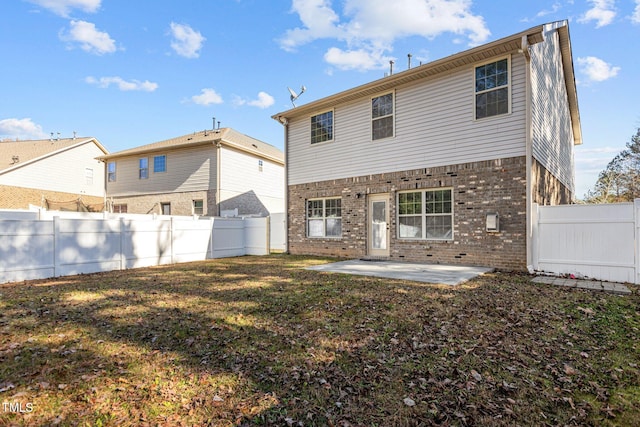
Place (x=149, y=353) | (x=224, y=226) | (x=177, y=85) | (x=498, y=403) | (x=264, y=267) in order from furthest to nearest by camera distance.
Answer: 1. (x=177, y=85)
2. (x=224, y=226)
3. (x=264, y=267)
4. (x=149, y=353)
5. (x=498, y=403)

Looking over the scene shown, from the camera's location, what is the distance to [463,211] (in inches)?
355

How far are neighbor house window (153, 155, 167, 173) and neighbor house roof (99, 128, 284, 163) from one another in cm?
47

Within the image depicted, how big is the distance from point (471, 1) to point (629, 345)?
10.5 meters

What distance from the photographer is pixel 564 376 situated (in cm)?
301

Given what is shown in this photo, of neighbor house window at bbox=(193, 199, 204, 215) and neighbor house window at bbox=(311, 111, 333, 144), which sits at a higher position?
neighbor house window at bbox=(311, 111, 333, 144)

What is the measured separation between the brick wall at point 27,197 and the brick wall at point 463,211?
55.5ft

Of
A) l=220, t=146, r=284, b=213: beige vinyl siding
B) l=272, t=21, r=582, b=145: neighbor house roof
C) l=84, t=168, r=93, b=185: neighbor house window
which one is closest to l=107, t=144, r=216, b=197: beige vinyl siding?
l=220, t=146, r=284, b=213: beige vinyl siding

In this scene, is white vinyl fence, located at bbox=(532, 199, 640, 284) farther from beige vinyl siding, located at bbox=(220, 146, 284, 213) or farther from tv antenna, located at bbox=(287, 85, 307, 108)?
beige vinyl siding, located at bbox=(220, 146, 284, 213)

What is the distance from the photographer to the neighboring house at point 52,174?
19578 millimetres

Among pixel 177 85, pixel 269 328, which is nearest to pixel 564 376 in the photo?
pixel 269 328

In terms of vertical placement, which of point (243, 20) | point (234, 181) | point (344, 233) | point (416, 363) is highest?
point (243, 20)

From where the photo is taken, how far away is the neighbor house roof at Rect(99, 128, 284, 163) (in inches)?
677

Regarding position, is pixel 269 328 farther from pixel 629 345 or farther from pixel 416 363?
pixel 629 345

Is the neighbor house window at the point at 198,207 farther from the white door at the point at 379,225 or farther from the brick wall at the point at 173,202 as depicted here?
the white door at the point at 379,225
